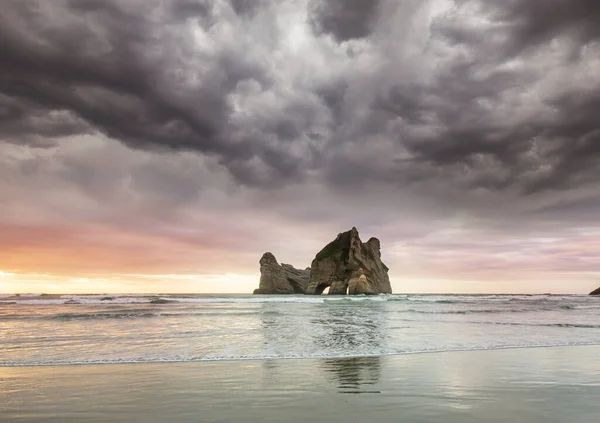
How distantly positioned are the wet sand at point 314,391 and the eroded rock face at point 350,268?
98.7 metres

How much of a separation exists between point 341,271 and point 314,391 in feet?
376

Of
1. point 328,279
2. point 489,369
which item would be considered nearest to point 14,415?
point 489,369

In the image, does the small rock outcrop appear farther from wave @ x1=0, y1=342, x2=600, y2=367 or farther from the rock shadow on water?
the rock shadow on water

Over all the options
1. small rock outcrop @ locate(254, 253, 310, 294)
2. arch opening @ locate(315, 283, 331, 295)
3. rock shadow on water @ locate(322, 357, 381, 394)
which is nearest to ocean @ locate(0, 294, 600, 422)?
rock shadow on water @ locate(322, 357, 381, 394)

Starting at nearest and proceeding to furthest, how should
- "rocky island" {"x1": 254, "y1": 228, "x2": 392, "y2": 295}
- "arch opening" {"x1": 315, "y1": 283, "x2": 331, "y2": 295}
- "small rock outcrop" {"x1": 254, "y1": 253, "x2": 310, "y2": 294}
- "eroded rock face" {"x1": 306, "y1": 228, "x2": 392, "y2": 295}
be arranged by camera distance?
"eroded rock face" {"x1": 306, "y1": 228, "x2": 392, "y2": 295}, "rocky island" {"x1": 254, "y1": 228, "x2": 392, "y2": 295}, "arch opening" {"x1": 315, "y1": 283, "x2": 331, "y2": 295}, "small rock outcrop" {"x1": 254, "y1": 253, "x2": 310, "y2": 294}

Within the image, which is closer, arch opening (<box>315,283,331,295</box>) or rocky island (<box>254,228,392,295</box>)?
rocky island (<box>254,228,392,295</box>)

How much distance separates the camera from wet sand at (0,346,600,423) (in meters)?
6.59

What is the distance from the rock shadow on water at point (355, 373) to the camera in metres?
8.45

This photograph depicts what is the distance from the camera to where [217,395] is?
7.92 m

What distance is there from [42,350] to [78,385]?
7352mm

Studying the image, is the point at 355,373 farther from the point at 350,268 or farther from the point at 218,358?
the point at 350,268

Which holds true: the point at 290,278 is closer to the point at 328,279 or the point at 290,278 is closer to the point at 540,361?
the point at 328,279

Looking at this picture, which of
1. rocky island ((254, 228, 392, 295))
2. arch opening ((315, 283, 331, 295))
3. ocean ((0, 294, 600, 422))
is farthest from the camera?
arch opening ((315, 283, 331, 295))

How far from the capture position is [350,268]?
117 meters
